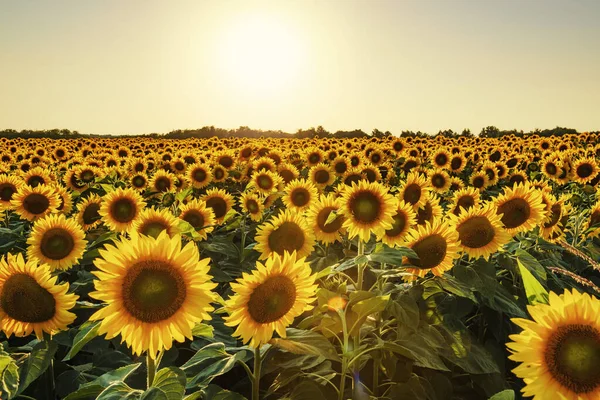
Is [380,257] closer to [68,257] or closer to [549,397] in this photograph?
[549,397]

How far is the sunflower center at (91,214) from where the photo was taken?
6087mm

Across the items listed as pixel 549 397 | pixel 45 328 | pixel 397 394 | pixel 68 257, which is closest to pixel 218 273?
pixel 68 257

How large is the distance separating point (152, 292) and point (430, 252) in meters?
1.83

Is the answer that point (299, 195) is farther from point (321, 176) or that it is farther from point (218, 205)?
point (321, 176)

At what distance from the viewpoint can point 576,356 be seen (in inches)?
66.2

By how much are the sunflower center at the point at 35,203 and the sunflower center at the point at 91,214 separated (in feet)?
2.54

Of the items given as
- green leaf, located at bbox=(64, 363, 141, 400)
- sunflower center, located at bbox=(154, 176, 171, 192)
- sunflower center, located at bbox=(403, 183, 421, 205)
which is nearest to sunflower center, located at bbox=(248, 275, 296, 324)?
green leaf, located at bbox=(64, 363, 141, 400)

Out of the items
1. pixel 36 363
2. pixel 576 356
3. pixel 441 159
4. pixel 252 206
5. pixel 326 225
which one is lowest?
pixel 36 363

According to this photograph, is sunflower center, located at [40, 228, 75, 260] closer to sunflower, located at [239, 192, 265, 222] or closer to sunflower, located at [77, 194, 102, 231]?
sunflower, located at [77, 194, 102, 231]

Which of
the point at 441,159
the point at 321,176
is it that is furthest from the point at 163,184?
the point at 441,159

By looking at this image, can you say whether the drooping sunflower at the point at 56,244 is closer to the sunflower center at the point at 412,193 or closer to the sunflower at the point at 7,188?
the sunflower at the point at 7,188

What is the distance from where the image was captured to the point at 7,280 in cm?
263

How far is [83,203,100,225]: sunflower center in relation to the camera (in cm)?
609

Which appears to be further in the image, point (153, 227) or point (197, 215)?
point (197, 215)
